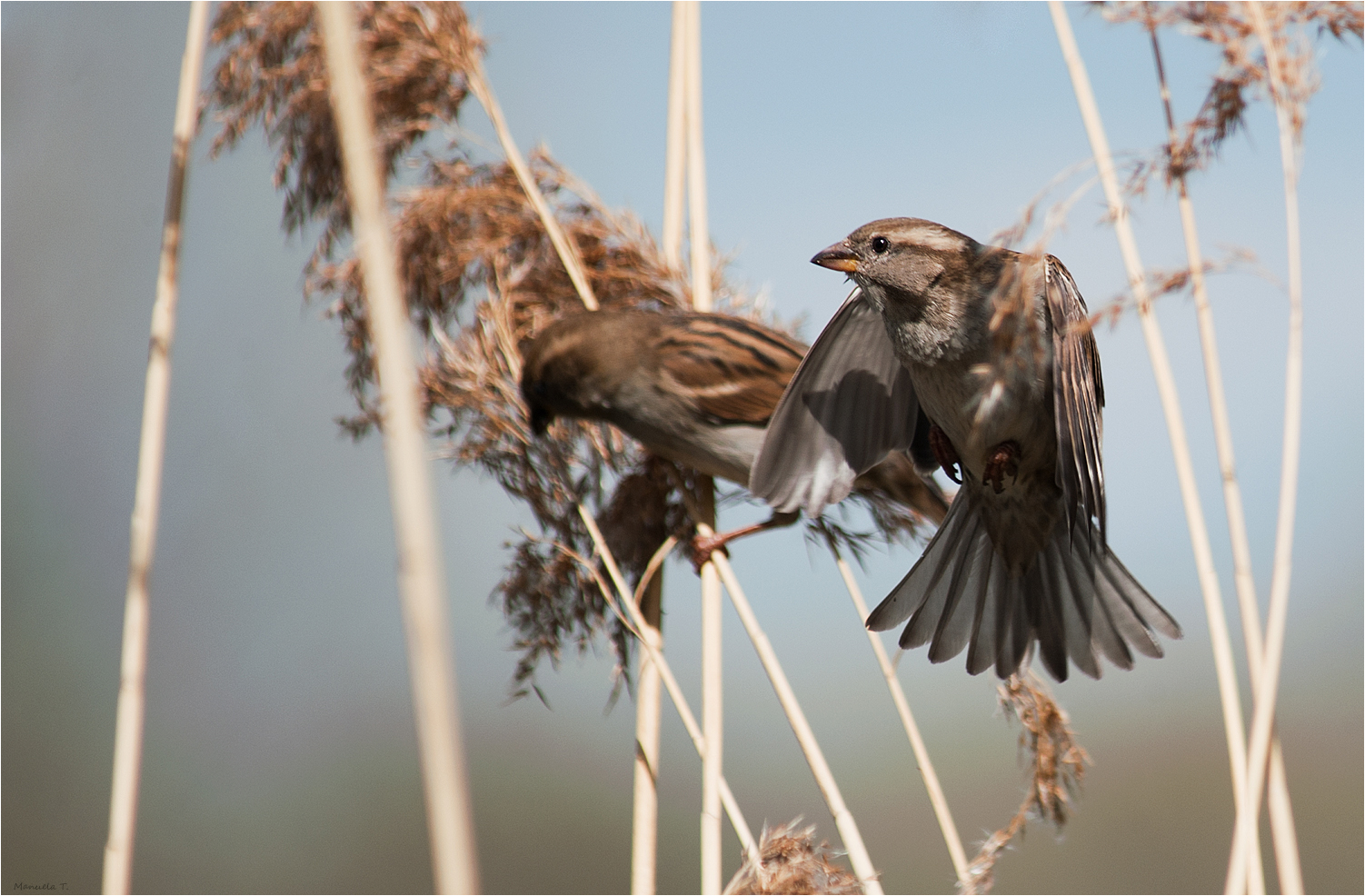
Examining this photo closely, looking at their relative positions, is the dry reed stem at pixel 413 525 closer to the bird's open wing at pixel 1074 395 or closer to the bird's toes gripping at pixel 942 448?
the bird's open wing at pixel 1074 395

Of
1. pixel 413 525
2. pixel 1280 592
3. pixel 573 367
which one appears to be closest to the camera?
pixel 413 525

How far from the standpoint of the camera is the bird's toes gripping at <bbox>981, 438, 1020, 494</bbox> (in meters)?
1.48

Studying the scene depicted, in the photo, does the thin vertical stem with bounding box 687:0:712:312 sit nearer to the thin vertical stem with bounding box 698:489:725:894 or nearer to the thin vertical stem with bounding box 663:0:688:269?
the thin vertical stem with bounding box 663:0:688:269

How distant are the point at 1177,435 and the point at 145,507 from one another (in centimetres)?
117

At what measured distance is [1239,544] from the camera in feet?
3.74

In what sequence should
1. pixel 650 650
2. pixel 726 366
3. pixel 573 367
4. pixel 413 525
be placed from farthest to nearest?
pixel 726 366, pixel 573 367, pixel 650 650, pixel 413 525

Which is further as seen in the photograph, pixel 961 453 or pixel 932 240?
pixel 961 453

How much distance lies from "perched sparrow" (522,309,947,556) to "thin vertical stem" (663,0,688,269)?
26 cm

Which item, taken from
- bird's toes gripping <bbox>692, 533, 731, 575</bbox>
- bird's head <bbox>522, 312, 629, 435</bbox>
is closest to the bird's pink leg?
bird's toes gripping <bbox>692, 533, 731, 575</bbox>

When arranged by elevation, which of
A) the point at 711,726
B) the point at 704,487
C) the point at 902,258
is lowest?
the point at 711,726

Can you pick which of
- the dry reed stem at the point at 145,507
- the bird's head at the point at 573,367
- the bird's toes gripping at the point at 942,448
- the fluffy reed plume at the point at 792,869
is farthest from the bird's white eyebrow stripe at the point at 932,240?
the dry reed stem at the point at 145,507

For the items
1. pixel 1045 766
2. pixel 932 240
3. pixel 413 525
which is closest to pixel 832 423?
pixel 932 240

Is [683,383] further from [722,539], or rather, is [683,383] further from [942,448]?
[942,448]

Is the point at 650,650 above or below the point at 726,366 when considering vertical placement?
below
